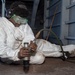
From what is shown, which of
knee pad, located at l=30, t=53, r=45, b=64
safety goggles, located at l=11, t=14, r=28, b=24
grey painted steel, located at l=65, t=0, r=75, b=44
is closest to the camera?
safety goggles, located at l=11, t=14, r=28, b=24

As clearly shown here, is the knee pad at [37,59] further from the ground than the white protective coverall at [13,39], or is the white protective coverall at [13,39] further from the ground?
the white protective coverall at [13,39]

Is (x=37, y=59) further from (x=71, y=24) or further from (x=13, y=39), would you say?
(x=71, y=24)

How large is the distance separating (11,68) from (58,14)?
2.14 m

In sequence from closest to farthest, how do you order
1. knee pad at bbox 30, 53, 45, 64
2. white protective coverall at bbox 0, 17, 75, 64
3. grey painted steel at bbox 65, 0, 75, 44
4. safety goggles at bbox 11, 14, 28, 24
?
white protective coverall at bbox 0, 17, 75, 64, safety goggles at bbox 11, 14, 28, 24, knee pad at bbox 30, 53, 45, 64, grey painted steel at bbox 65, 0, 75, 44

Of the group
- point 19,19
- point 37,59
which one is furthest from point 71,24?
point 19,19

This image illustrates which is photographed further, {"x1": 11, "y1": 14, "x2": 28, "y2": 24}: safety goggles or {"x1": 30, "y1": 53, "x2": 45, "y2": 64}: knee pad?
{"x1": 30, "y1": 53, "x2": 45, "y2": 64}: knee pad

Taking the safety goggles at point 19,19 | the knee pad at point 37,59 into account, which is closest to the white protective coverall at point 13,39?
the knee pad at point 37,59

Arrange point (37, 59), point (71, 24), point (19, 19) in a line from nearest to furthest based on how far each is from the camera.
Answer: point (19, 19)
point (37, 59)
point (71, 24)

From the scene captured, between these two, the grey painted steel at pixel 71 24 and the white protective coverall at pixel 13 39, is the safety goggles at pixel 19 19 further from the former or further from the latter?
the grey painted steel at pixel 71 24

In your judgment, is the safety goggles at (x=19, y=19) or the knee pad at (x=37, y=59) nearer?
the safety goggles at (x=19, y=19)

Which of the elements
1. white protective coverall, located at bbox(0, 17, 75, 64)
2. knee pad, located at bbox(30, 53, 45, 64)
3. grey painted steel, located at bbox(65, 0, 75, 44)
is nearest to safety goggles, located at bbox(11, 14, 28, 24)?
white protective coverall, located at bbox(0, 17, 75, 64)

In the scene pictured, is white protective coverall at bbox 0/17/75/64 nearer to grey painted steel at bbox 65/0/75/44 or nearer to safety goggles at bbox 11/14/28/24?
safety goggles at bbox 11/14/28/24

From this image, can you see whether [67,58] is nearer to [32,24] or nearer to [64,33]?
[64,33]

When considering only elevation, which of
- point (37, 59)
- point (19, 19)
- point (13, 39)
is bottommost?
point (37, 59)
